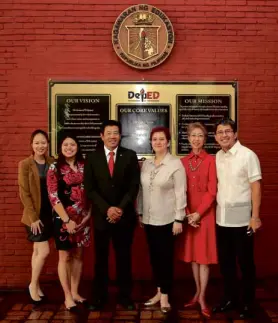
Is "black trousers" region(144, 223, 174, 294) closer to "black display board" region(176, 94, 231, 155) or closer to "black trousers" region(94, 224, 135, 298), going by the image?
"black trousers" region(94, 224, 135, 298)

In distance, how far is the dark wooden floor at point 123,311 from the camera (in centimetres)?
362

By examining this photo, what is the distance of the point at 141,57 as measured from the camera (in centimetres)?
472

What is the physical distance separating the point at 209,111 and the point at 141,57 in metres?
1.03

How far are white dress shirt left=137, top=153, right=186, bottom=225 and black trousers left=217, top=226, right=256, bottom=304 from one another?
1.53ft

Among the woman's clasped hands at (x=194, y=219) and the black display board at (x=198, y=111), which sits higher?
the black display board at (x=198, y=111)

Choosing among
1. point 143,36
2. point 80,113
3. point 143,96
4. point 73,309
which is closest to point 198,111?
point 143,96

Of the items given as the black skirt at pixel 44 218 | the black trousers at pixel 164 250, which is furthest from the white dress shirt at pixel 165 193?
the black skirt at pixel 44 218

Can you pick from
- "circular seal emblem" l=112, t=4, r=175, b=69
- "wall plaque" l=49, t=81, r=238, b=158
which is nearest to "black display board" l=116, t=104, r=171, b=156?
"wall plaque" l=49, t=81, r=238, b=158

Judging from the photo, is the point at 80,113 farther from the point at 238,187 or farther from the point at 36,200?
the point at 238,187

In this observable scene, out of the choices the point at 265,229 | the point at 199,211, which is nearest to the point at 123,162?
the point at 199,211

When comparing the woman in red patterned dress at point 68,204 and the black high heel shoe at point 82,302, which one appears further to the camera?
the black high heel shoe at point 82,302

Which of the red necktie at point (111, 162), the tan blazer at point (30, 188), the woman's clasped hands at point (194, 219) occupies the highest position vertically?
the red necktie at point (111, 162)

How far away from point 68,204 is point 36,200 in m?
0.39

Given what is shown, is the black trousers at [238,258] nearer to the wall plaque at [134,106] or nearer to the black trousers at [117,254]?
the black trousers at [117,254]
